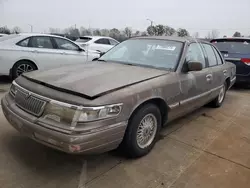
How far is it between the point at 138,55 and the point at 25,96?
6.21 ft

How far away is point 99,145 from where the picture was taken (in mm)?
2523

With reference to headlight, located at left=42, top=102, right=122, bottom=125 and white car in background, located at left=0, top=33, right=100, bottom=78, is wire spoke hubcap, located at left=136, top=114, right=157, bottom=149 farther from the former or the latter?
white car in background, located at left=0, top=33, right=100, bottom=78

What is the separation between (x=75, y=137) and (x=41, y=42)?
17.3 feet

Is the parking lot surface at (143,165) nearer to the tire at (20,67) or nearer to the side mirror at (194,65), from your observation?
the side mirror at (194,65)

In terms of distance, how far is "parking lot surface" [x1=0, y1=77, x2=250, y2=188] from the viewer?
2.63 meters

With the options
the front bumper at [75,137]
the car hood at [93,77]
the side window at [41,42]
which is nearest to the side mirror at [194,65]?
the car hood at [93,77]

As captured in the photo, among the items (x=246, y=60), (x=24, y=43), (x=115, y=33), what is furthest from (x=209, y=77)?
(x=115, y=33)

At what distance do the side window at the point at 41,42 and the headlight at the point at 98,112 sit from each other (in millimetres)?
5000

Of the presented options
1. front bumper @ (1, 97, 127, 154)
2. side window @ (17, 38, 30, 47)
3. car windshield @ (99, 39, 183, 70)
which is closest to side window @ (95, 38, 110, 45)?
side window @ (17, 38, 30, 47)

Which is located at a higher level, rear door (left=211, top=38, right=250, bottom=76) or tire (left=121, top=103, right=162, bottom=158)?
rear door (left=211, top=38, right=250, bottom=76)

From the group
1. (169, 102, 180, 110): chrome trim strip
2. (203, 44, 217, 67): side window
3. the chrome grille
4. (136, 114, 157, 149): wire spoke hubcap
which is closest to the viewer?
the chrome grille

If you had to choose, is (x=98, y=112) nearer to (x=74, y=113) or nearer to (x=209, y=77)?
(x=74, y=113)

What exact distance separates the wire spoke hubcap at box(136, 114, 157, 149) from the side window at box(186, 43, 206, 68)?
1.25 meters

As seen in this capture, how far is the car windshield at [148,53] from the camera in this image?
12.4 ft
